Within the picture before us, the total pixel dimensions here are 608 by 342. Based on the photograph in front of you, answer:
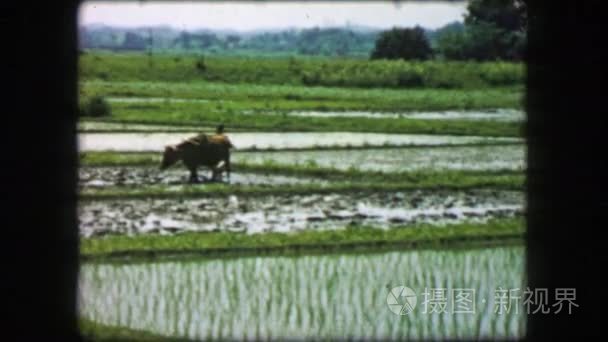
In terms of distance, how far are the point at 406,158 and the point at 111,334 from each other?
9.08ft

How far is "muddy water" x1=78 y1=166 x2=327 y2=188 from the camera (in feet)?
16.0

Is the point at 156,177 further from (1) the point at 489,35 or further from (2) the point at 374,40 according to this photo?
(1) the point at 489,35

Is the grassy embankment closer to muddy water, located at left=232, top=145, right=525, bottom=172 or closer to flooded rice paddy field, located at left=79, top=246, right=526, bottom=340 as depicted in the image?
muddy water, located at left=232, top=145, right=525, bottom=172

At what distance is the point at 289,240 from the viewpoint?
4.16 m

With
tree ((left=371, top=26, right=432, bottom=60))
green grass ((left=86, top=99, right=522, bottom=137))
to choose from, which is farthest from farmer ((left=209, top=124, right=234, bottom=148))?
tree ((left=371, top=26, right=432, bottom=60))

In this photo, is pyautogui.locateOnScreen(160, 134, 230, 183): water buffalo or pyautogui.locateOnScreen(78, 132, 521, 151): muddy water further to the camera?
pyautogui.locateOnScreen(78, 132, 521, 151): muddy water

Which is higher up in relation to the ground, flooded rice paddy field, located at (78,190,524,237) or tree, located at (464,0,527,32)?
tree, located at (464,0,527,32)

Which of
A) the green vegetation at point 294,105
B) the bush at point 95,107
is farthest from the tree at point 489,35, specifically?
the bush at point 95,107

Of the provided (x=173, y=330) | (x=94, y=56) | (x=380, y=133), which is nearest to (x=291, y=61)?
(x=380, y=133)

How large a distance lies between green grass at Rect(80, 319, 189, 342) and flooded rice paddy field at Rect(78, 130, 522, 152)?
84.8 inches

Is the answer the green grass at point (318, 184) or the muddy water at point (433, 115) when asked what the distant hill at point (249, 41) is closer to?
the green grass at point (318, 184)

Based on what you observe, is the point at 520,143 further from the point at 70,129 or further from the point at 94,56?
the point at 70,129

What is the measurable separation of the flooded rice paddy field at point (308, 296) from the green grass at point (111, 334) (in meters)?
0.06

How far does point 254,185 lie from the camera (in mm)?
4930
